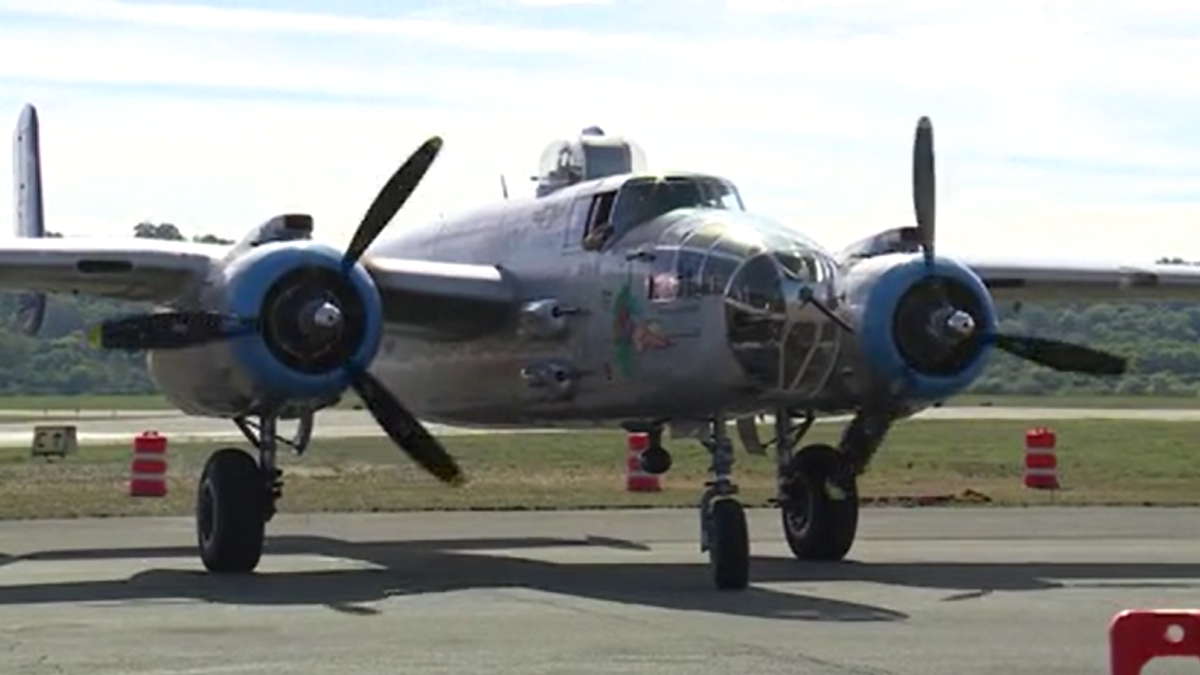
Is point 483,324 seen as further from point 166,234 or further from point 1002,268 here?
point 166,234

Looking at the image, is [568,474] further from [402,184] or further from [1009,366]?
[1009,366]

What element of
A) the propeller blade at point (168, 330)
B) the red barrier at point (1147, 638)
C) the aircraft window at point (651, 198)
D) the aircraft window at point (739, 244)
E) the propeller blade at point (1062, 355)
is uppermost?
the aircraft window at point (651, 198)

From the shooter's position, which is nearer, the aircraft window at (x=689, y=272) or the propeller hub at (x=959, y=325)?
the propeller hub at (x=959, y=325)

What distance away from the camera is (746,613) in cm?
1764

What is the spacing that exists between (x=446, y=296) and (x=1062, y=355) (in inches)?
233

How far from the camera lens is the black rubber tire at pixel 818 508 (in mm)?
23281

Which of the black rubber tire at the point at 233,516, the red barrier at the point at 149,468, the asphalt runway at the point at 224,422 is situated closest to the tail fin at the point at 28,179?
the red barrier at the point at 149,468

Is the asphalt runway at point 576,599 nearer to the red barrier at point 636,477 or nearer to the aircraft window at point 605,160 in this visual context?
the aircraft window at point 605,160

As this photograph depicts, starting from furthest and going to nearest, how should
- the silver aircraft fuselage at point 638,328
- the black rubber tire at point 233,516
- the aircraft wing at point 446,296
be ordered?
the aircraft wing at point 446,296, the black rubber tire at point 233,516, the silver aircraft fuselage at point 638,328

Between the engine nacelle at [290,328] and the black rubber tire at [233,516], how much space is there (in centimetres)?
75

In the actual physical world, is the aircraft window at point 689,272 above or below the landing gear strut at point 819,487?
above

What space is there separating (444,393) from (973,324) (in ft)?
22.8

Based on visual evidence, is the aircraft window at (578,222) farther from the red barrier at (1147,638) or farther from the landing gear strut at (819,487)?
the red barrier at (1147,638)

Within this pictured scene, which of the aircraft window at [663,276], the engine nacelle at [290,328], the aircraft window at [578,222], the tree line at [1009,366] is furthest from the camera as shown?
the tree line at [1009,366]
